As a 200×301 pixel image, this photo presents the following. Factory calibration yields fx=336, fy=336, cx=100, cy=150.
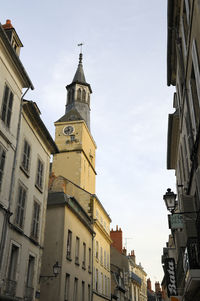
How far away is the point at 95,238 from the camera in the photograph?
30.5 m

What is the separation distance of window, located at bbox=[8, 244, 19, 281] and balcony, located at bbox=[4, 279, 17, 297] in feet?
0.79

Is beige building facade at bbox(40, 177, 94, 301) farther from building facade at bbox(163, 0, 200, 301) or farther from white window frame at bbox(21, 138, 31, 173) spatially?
building facade at bbox(163, 0, 200, 301)

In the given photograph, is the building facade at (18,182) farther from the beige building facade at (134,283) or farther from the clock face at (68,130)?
the beige building facade at (134,283)

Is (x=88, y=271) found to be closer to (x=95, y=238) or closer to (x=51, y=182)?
(x=95, y=238)

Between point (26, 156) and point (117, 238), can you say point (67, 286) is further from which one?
point (117, 238)

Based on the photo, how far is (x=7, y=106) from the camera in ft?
46.1

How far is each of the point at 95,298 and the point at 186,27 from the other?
23535 mm

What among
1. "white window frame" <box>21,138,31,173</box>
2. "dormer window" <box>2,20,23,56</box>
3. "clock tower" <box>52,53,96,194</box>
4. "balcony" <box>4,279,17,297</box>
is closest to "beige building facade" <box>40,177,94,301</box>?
"white window frame" <box>21,138,31,173</box>

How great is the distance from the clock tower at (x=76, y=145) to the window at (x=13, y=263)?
23.4 metres

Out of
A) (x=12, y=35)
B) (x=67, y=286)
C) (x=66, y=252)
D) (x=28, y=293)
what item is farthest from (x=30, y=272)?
(x=12, y=35)

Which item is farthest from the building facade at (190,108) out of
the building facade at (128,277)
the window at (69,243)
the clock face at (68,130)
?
the building facade at (128,277)

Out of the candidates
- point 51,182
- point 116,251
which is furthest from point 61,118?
point 116,251

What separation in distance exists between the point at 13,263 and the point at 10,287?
1109 millimetres

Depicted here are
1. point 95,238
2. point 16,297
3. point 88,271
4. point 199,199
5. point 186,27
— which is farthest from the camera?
point 95,238
